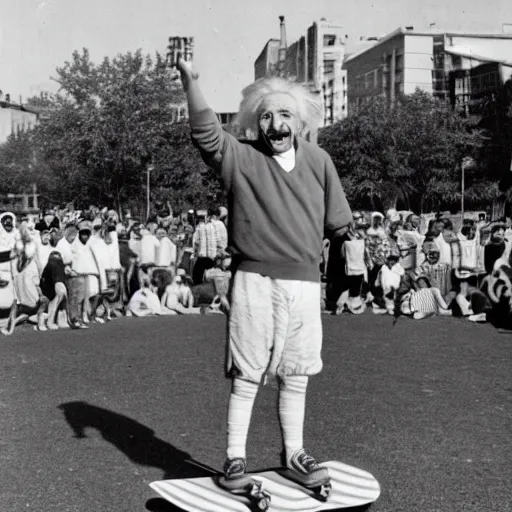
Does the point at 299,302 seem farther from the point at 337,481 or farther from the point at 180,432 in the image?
the point at 180,432

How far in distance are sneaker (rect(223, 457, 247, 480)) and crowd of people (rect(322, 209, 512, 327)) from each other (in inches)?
385

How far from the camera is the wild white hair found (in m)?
4.46

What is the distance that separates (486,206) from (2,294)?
4915cm

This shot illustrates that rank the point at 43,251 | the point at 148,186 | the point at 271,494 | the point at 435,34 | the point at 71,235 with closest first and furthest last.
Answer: the point at 271,494 → the point at 43,251 → the point at 71,235 → the point at 148,186 → the point at 435,34

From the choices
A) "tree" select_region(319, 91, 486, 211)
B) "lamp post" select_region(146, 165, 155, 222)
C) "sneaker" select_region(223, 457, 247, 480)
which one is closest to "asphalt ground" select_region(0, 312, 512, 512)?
"sneaker" select_region(223, 457, 247, 480)

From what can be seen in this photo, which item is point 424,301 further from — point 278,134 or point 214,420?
point 278,134

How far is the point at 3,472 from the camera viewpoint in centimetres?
497

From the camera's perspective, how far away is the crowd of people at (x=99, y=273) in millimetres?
13117

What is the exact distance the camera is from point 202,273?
15.8 meters

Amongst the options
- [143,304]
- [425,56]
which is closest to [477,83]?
[425,56]

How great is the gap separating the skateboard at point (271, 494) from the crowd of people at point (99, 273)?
24.0ft

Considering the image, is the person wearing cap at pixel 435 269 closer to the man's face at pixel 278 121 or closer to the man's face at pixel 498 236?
the man's face at pixel 498 236

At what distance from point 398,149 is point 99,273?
41.2 m

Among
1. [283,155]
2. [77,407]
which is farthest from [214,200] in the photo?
[283,155]
